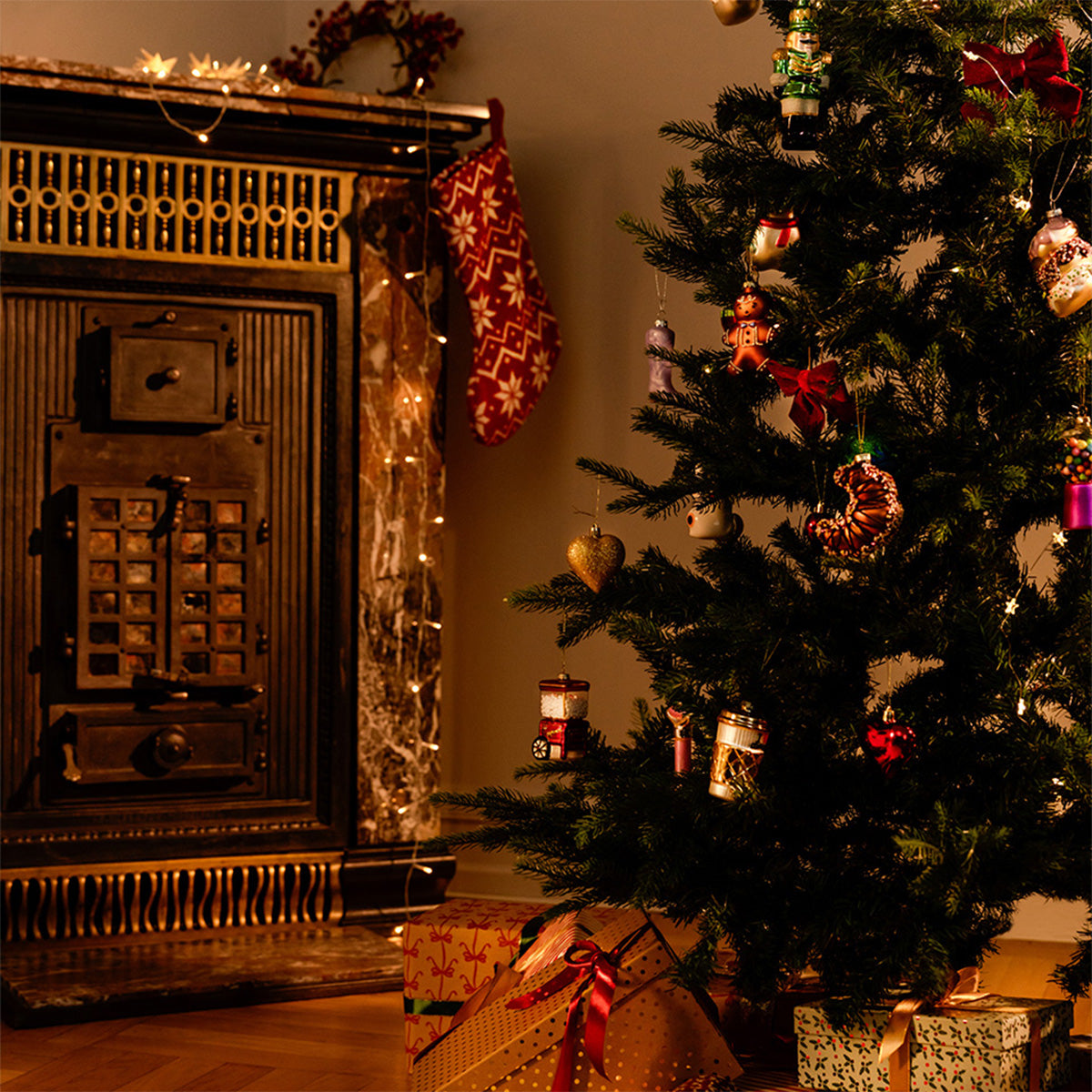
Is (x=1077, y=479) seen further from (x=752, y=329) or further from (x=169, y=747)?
(x=169, y=747)

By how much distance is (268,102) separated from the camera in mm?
2559

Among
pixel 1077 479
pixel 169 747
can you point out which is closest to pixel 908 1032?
pixel 1077 479

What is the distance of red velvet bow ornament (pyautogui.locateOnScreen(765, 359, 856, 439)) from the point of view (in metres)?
1.48

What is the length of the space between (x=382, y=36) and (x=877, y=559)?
87.5 inches

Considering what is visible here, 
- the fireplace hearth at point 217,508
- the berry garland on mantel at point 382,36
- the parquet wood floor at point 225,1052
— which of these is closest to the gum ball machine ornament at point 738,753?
the parquet wood floor at point 225,1052

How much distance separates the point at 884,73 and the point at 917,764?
0.78 m

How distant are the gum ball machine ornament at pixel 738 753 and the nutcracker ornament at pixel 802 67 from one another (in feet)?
2.28

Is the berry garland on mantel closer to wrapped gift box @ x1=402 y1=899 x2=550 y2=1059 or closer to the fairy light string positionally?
the fairy light string

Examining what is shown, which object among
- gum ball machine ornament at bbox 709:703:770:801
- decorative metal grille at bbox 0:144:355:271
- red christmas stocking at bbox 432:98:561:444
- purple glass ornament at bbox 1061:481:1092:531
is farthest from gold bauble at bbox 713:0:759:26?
decorative metal grille at bbox 0:144:355:271

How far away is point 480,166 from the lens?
2682 millimetres

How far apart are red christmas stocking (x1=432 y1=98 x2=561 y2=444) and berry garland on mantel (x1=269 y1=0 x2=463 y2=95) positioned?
16.0 inches

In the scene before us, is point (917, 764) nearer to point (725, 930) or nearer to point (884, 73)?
point (725, 930)

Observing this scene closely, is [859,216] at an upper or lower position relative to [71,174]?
lower

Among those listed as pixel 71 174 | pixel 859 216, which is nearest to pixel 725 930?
pixel 859 216
